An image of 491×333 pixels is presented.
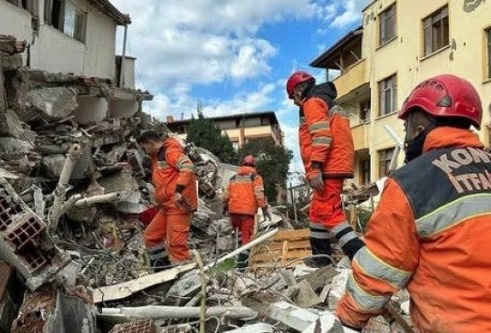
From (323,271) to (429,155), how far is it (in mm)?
2489

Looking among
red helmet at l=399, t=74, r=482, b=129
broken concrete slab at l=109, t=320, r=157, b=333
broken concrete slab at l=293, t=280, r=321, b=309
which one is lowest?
broken concrete slab at l=109, t=320, r=157, b=333

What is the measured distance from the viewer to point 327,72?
30.0 metres

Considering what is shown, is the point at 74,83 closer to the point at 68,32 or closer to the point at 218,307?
the point at 68,32

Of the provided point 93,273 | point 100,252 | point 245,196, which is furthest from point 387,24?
point 93,273

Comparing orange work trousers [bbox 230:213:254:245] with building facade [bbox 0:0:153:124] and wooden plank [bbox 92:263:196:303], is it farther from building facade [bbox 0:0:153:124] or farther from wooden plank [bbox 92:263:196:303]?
wooden plank [bbox 92:263:196:303]

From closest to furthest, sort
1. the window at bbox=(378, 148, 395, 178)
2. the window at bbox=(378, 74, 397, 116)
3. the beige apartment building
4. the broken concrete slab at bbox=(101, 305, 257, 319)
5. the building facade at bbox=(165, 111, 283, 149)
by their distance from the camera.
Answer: the broken concrete slab at bbox=(101, 305, 257, 319) < the beige apartment building < the window at bbox=(378, 74, 397, 116) < the window at bbox=(378, 148, 395, 178) < the building facade at bbox=(165, 111, 283, 149)

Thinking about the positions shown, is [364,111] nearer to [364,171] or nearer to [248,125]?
[364,171]

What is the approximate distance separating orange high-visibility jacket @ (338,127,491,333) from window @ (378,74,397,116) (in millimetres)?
20358

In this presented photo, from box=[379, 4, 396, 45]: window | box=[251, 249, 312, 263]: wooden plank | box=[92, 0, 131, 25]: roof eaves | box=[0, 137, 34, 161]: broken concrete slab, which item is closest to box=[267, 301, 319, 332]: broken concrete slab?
box=[251, 249, 312, 263]: wooden plank

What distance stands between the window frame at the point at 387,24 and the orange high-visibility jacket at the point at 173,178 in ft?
56.0

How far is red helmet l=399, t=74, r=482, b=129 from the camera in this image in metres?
2.11

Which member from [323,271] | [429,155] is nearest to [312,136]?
[323,271]

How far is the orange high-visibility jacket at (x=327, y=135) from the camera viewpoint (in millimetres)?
4785

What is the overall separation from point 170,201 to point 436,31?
15.5m
